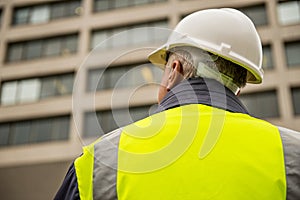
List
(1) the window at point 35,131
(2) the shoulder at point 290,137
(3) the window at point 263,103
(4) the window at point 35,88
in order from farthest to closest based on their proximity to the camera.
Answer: (4) the window at point 35,88
(1) the window at point 35,131
(3) the window at point 263,103
(2) the shoulder at point 290,137

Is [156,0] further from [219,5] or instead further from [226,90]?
[226,90]

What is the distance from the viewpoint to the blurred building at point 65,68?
19.9m

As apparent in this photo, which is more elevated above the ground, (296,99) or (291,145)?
(296,99)

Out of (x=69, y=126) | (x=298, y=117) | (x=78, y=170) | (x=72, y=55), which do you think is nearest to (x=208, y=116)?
(x=78, y=170)

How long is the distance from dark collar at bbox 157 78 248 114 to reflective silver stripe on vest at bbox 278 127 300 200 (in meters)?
0.24

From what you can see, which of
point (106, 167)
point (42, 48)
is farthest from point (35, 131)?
point (106, 167)

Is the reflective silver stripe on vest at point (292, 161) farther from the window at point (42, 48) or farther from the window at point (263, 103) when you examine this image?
the window at point (42, 48)

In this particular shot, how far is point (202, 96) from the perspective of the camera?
74.4 inches

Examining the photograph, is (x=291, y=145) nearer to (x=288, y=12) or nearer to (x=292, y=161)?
(x=292, y=161)

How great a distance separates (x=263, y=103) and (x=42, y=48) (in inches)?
452

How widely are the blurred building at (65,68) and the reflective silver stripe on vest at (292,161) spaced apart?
16.8 metres

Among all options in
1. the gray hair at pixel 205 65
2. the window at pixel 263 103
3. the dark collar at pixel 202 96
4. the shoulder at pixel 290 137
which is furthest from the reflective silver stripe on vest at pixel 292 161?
the window at pixel 263 103

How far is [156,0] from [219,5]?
3304 mm

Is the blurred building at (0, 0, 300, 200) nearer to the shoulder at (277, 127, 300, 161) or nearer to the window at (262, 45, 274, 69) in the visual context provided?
the window at (262, 45, 274, 69)
